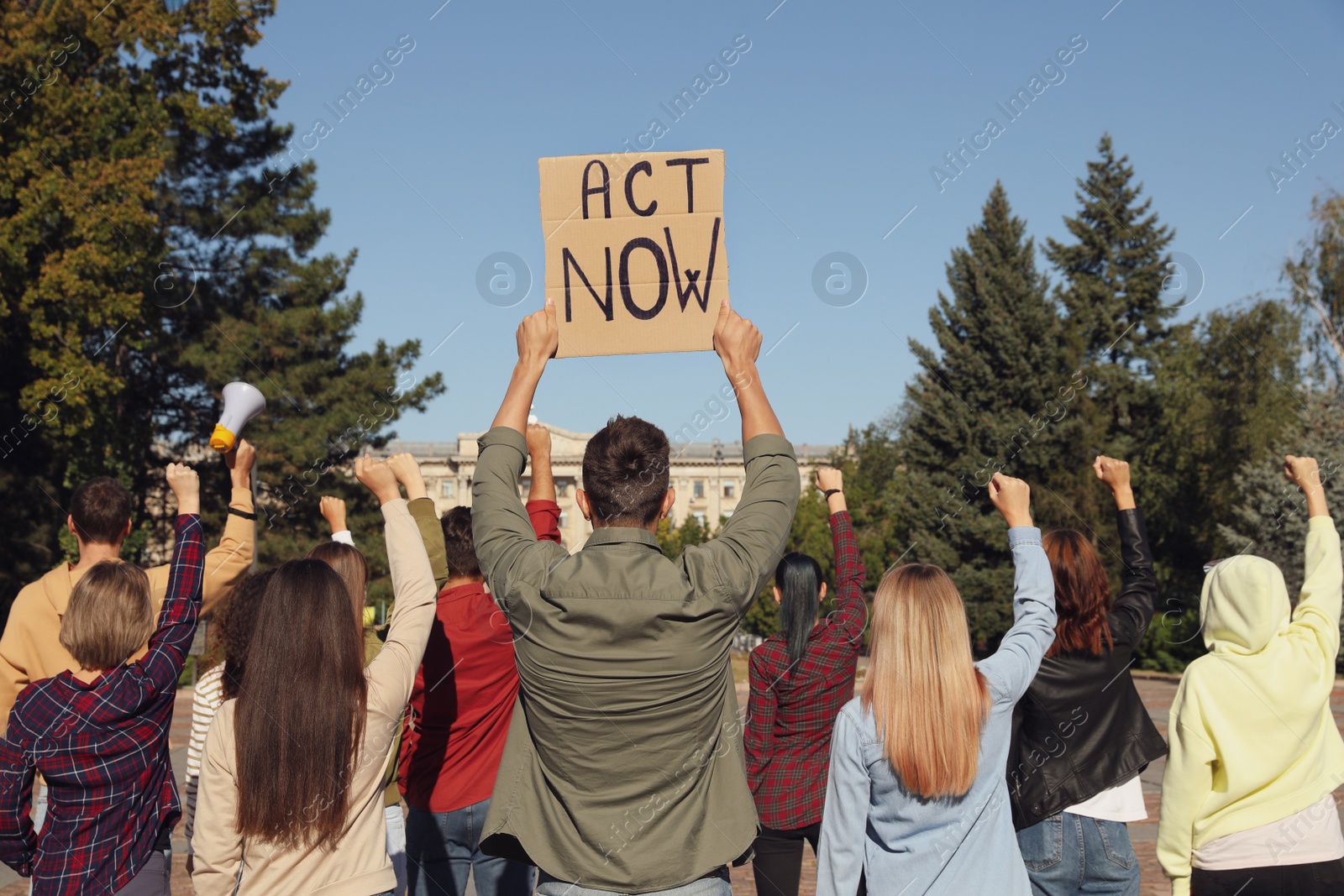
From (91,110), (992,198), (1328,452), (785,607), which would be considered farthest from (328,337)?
(785,607)

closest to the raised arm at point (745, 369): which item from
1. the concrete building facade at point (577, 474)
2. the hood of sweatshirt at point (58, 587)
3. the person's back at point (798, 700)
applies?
the person's back at point (798, 700)

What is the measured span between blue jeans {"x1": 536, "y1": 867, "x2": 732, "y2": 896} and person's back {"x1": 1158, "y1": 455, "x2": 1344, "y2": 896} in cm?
163

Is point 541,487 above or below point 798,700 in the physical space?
above

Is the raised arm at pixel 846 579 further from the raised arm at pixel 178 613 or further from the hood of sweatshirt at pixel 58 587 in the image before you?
the hood of sweatshirt at pixel 58 587

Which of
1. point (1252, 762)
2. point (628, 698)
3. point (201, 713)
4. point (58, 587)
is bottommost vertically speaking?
point (1252, 762)

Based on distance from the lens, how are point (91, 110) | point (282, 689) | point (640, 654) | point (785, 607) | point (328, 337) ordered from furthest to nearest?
point (328, 337), point (91, 110), point (785, 607), point (282, 689), point (640, 654)

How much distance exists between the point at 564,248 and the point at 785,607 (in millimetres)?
1953

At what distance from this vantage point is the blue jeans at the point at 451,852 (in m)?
4.25

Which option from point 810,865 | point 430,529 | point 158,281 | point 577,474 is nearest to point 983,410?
point 158,281

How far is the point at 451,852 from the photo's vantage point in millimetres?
4320

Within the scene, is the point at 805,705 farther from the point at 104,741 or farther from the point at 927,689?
the point at 104,741

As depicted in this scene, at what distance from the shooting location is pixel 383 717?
3145mm

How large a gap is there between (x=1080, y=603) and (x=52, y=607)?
369cm

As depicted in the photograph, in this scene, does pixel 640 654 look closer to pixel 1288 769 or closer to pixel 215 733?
pixel 215 733
